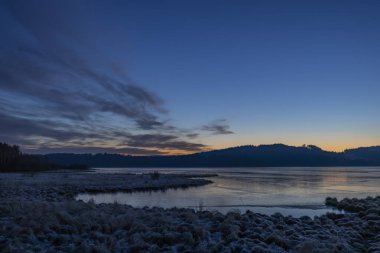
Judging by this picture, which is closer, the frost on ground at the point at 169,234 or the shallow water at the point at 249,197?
the frost on ground at the point at 169,234

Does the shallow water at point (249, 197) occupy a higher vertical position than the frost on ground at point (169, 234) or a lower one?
lower

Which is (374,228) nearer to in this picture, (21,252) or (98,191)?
(21,252)

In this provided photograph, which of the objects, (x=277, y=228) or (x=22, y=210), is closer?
(x=277, y=228)

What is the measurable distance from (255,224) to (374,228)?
5651 millimetres

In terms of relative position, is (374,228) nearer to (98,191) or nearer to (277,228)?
(277,228)

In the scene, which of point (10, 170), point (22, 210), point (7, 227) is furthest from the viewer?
point (10, 170)

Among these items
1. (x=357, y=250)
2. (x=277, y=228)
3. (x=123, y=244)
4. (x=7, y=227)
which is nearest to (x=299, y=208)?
(x=277, y=228)

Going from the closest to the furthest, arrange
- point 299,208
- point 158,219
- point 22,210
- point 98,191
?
point 158,219
point 22,210
point 299,208
point 98,191

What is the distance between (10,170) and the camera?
352 feet

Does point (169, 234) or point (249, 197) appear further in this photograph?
point (249, 197)

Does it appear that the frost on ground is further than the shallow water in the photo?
No

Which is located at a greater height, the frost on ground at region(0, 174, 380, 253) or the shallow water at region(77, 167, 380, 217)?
the frost on ground at region(0, 174, 380, 253)

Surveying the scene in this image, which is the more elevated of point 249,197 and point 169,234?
point 169,234

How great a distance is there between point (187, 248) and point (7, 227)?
676 cm
